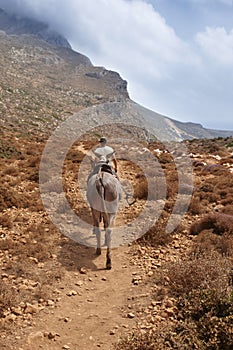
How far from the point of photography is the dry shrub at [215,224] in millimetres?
9638

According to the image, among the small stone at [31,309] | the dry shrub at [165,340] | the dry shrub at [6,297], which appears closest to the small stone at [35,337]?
the small stone at [31,309]

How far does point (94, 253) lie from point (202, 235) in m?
3.05

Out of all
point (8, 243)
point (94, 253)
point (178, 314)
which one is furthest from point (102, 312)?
point (8, 243)

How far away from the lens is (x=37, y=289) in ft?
22.8

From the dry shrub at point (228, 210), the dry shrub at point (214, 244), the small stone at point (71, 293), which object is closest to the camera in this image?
the small stone at point (71, 293)

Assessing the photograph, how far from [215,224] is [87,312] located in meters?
4.96

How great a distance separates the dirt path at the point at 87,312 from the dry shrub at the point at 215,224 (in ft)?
9.27

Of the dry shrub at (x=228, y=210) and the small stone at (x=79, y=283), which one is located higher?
the dry shrub at (x=228, y=210)

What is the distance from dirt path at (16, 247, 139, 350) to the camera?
5.58 meters

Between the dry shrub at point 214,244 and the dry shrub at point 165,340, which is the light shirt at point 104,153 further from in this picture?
the dry shrub at point 165,340

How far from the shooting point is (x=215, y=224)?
9.86m

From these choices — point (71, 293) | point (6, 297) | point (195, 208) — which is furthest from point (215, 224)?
point (6, 297)

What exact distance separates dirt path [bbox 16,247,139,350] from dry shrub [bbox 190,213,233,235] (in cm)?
282

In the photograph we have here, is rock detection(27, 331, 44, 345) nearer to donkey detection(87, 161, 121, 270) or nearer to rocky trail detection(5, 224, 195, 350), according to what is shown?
rocky trail detection(5, 224, 195, 350)
